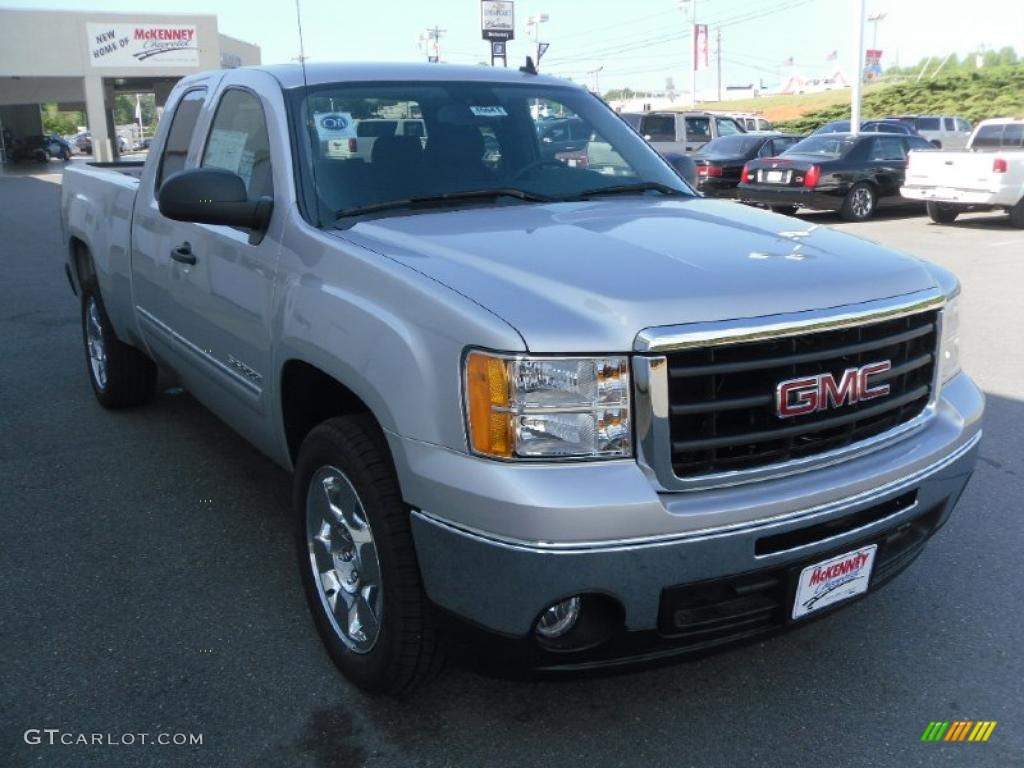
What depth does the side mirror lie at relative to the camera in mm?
3252

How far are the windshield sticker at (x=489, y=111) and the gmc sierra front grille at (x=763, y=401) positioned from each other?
1880mm

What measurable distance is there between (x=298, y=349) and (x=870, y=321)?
1680 millimetres

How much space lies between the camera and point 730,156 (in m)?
19.4

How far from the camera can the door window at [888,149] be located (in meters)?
16.6

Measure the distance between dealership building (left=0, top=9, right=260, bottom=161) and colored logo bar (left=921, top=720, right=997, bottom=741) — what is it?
4033 cm

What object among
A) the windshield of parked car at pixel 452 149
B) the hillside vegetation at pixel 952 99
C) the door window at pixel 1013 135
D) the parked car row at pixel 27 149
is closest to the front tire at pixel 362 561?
the windshield of parked car at pixel 452 149

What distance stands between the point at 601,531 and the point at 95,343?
15.4ft

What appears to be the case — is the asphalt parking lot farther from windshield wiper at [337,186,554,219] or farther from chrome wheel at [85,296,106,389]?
windshield wiper at [337,186,554,219]

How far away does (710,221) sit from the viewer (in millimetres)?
3311

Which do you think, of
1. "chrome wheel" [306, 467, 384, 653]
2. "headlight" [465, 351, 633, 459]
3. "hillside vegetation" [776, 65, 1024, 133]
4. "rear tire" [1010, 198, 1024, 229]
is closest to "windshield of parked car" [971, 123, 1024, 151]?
"rear tire" [1010, 198, 1024, 229]

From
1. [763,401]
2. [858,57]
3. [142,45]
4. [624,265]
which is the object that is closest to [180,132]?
[624,265]

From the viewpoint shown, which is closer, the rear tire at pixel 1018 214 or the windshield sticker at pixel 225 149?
the windshield sticker at pixel 225 149

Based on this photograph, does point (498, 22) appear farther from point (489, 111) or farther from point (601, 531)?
point (601, 531)

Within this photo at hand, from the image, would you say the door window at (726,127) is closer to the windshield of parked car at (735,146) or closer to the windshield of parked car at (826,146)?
the windshield of parked car at (735,146)
